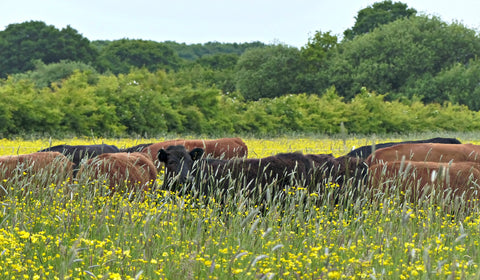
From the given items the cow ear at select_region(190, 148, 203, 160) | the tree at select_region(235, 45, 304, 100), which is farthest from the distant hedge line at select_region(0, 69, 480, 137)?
the tree at select_region(235, 45, 304, 100)

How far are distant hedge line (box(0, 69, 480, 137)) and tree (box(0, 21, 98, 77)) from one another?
29.6 meters

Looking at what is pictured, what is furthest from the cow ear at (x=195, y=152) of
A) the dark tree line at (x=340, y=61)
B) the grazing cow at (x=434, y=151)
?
the dark tree line at (x=340, y=61)

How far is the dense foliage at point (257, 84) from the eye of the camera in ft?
93.2

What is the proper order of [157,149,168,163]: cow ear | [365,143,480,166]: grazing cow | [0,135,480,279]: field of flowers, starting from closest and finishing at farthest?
[0,135,480,279]: field of flowers < [157,149,168,163]: cow ear < [365,143,480,166]: grazing cow

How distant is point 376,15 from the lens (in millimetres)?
79250

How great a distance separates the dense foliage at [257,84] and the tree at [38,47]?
101mm

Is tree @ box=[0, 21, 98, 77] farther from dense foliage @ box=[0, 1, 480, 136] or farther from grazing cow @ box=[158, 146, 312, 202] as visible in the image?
grazing cow @ box=[158, 146, 312, 202]

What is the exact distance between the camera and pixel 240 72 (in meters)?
67.5

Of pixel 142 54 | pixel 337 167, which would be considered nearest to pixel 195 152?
pixel 337 167

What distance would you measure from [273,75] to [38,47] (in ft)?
77.3

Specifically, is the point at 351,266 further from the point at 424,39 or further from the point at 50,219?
the point at 424,39

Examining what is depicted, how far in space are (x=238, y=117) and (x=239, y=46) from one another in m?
88.3

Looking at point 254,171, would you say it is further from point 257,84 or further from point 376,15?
point 376,15

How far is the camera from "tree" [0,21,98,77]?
64938 mm
